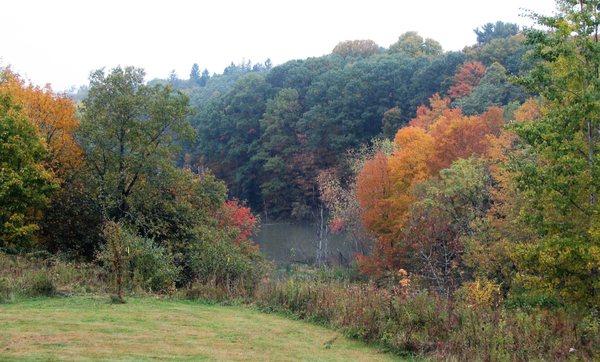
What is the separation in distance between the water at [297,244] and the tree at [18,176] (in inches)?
756

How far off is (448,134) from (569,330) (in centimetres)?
2961

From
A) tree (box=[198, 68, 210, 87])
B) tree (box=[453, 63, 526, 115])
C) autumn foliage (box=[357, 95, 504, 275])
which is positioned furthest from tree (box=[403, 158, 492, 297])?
tree (box=[198, 68, 210, 87])

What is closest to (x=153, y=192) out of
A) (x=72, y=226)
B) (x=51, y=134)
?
(x=72, y=226)

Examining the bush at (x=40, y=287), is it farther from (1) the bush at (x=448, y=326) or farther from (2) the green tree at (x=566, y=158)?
(2) the green tree at (x=566, y=158)

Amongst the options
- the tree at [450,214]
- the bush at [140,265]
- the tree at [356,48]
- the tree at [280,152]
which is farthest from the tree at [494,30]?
the bush at [140,265]

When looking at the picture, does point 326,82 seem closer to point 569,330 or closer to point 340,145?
point 340,145

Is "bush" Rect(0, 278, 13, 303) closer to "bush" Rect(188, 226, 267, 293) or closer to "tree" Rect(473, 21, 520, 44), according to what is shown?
"bush" Rect(188, 226, 267, 293)

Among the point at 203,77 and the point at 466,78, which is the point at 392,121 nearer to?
the point at 466,78

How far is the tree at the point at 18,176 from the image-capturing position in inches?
804

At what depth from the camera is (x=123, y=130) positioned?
966 inches

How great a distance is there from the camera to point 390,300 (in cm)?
1170

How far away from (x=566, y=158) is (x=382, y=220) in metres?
21.7

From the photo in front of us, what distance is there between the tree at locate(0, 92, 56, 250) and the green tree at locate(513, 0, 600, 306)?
16659 millimetres

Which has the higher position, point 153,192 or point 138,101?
point 138,101
